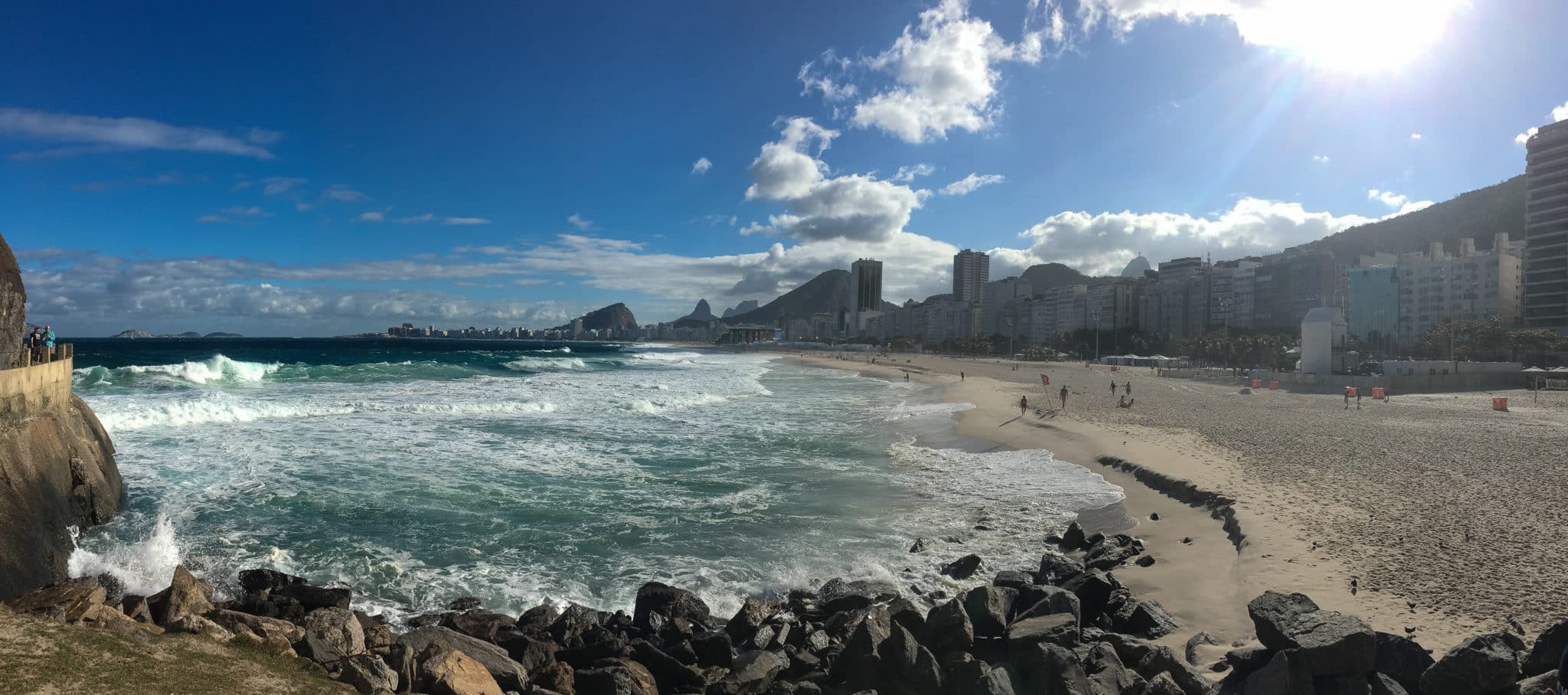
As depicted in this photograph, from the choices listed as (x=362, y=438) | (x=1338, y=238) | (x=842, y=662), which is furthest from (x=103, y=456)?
(x=1338, y=238)

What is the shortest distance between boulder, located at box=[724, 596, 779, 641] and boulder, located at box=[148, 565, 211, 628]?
4874mm

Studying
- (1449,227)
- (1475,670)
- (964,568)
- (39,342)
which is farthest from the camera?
(1449,227)

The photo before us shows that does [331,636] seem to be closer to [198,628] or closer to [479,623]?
[198,628]

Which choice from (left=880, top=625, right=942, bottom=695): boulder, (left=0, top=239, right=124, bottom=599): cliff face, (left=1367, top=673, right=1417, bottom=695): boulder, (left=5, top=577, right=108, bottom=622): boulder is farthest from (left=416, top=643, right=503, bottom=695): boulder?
(left=1367, top=673, right=1417, bottom=695): boulder

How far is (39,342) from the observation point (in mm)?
12570

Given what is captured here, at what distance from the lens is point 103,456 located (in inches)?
490

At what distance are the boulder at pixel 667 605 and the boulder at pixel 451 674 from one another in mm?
2006

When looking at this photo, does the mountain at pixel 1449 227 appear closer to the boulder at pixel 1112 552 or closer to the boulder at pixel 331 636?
the boulder at pixel 1112 552

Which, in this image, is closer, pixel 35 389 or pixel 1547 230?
pixel 35 389

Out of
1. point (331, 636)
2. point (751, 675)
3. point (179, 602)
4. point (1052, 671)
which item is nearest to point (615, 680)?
point (751, 675)

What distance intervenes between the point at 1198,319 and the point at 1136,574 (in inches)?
5909

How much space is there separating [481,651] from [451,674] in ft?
2.82

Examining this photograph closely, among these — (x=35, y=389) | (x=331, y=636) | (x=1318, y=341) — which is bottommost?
(x=331, y=636)

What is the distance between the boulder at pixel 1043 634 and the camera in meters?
5.96
